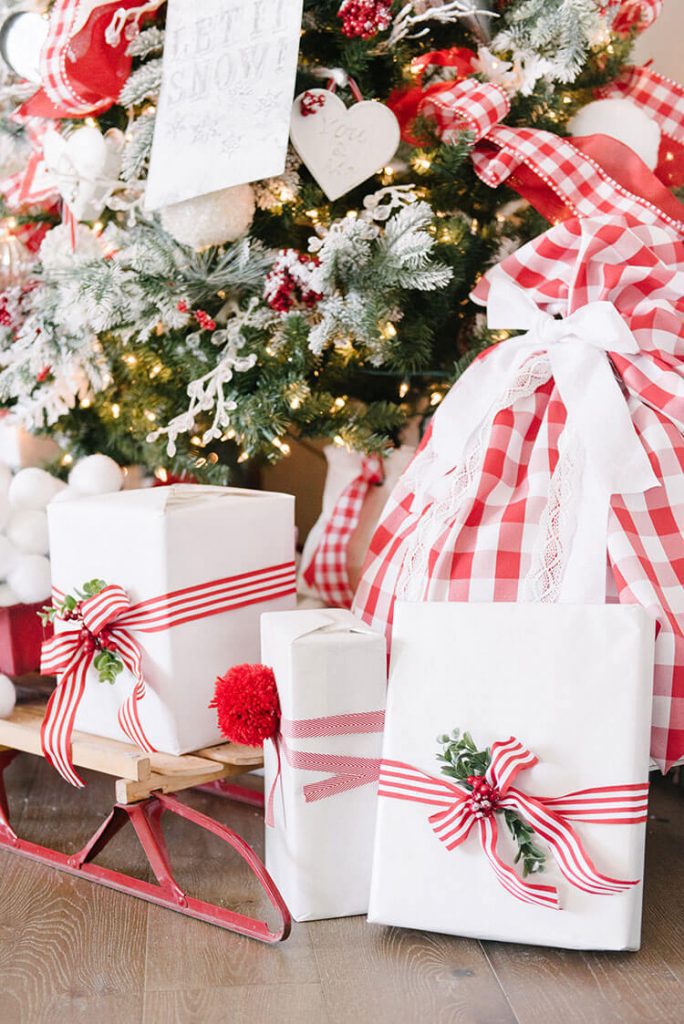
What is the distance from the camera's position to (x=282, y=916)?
960 millimetres

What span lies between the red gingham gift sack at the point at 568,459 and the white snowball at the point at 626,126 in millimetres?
155

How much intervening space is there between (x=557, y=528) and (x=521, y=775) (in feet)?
0.90

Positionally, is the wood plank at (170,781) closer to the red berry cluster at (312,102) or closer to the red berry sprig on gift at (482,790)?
the red berry sprig on gift at (482,790)

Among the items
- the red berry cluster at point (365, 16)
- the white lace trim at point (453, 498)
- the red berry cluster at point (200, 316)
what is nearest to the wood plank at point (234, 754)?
the white lace trim at point (453, 498)

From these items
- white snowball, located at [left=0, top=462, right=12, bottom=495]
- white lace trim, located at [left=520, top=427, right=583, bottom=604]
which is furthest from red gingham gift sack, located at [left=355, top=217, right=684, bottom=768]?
white snowball, located at [left=0, top=462, right=12, bottom=495]

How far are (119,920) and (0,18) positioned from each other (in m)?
1.10

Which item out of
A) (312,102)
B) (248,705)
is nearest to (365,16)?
(312,102)

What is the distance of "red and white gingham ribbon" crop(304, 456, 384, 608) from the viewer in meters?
1.38

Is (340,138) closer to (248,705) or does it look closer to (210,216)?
(210,216)

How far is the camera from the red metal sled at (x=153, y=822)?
100 centimetres

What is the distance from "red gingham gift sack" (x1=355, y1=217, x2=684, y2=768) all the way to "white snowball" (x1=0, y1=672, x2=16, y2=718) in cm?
42

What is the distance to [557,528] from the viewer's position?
1.09 metres

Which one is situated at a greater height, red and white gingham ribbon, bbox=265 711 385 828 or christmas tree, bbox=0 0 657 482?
christmas tree, bbox=0 0 657 482

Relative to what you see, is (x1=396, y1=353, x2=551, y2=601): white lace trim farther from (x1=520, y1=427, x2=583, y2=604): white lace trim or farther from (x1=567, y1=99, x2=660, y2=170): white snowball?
(x1=567, y1=99, x2=660, y2=170): white snowball
